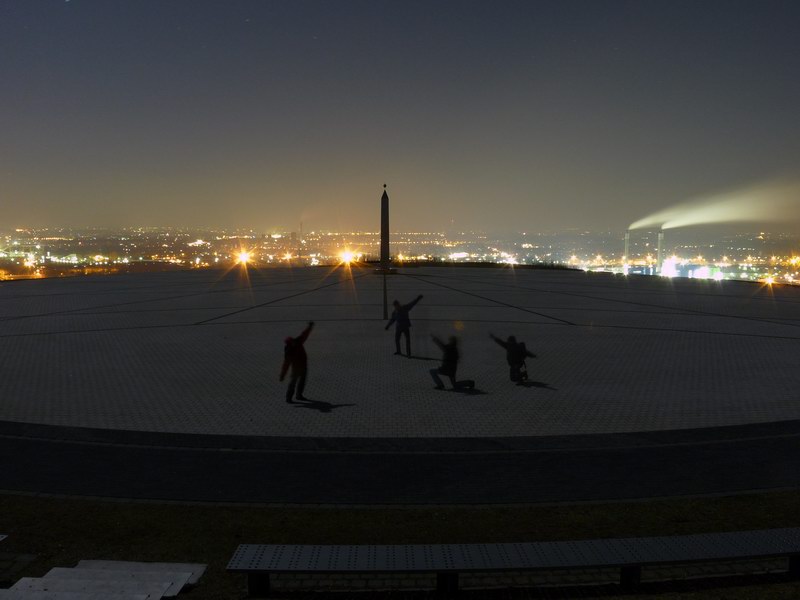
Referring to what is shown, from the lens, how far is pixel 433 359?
1270 cm

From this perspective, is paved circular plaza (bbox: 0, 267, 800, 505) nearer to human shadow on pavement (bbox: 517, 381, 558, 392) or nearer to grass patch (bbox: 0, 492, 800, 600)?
human shadow on pavement (bbox: 517, 381, 558, 392)

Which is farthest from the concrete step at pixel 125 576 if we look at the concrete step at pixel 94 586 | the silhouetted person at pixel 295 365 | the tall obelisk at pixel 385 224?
the tall obelisk at pixel 385 224

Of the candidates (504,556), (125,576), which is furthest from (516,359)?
(125,576)

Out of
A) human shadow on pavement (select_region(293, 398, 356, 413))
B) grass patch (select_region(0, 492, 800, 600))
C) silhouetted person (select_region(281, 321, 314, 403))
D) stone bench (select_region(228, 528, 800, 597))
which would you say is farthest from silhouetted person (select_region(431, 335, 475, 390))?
stone bench (select_region(228, 528, 800, 597))

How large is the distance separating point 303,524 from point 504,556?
74.0 inches

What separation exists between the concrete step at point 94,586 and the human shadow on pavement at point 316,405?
4.89 metres

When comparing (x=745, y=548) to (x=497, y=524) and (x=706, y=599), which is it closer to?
(x=706, y=599)

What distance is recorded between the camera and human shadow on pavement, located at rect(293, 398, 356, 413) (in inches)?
350

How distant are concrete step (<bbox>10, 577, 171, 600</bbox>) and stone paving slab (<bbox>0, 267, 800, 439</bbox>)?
3709 mm

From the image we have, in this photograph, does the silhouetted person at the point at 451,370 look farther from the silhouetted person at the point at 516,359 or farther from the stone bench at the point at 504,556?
the stone bench at the point at 504,556

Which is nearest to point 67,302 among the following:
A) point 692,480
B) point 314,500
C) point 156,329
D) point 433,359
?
point 156,329

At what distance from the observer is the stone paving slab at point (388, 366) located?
836cm

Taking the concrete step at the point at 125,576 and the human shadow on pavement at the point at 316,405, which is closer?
the concrete step at the point at 125,576

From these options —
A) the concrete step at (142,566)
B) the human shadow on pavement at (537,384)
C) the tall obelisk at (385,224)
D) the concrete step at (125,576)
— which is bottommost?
the human shadow on pavement at (537,384)
